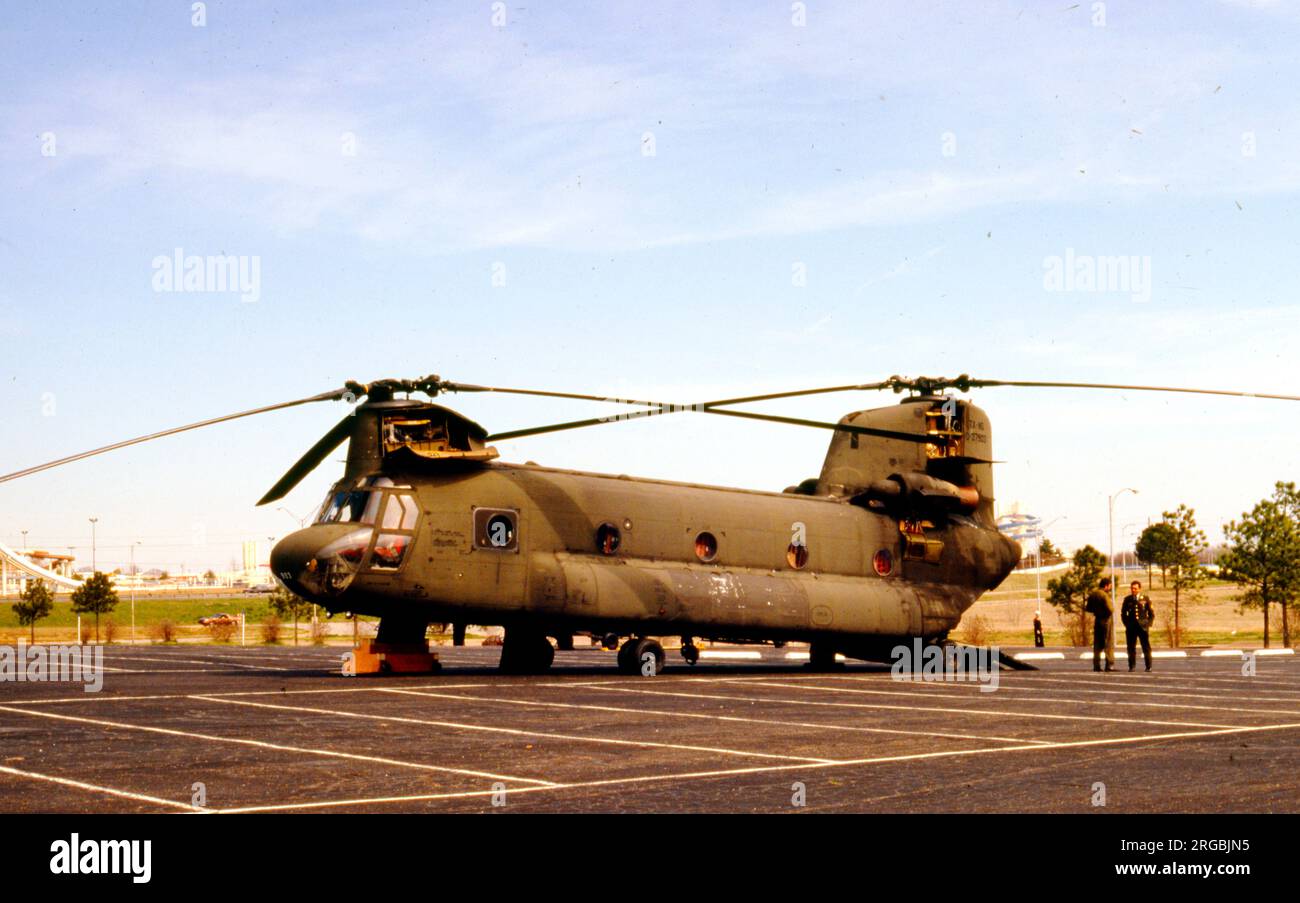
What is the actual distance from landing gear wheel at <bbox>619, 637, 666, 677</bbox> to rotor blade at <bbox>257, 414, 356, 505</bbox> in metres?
7.02

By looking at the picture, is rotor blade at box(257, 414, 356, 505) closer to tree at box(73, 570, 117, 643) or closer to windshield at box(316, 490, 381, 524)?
windshield at box(316, 490, 381, 524)

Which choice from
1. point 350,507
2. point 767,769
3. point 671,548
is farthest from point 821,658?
point 767,769

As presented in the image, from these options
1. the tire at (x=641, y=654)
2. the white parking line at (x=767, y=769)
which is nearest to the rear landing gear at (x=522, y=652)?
the tire at (x=641, y=654)

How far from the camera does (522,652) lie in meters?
26.6

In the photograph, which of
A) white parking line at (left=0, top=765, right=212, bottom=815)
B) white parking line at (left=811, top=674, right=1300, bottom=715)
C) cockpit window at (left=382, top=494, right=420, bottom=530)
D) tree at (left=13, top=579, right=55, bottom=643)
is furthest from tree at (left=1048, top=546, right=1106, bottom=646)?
white parking line at (left=0, top=765, right=212, bottom=815)

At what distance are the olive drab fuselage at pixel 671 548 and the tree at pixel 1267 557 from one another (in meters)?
27.6

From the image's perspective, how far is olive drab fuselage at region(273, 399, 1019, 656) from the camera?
931 inches

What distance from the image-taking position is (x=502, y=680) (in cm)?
2381

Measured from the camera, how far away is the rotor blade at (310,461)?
24703mm
